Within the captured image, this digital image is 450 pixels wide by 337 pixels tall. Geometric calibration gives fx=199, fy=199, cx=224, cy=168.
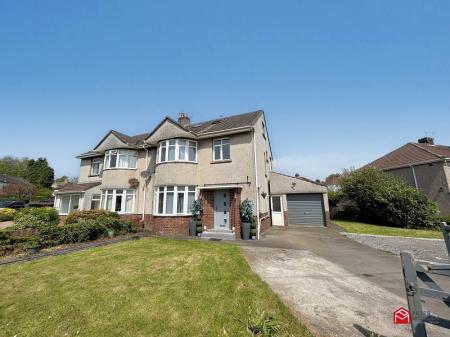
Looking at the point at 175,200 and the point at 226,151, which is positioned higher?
the point at 226,151

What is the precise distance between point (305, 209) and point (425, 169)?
14271 millimetres

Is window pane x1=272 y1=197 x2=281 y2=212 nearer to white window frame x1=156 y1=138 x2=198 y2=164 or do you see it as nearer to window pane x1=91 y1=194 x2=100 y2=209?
white window frame x1=156 y1=138 x2=198 y2=164

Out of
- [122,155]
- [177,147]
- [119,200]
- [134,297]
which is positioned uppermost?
[122,155]

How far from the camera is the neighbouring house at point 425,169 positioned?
62.8 feet

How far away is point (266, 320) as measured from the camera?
3.99 metres

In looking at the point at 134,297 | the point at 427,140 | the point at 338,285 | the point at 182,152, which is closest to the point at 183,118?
the point at 182,152

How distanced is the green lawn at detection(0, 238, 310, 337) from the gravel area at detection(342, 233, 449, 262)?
8152 mm

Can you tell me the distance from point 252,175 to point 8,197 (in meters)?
51.6

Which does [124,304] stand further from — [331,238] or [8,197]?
[8,197]

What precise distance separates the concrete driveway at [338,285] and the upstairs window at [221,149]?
6.52m

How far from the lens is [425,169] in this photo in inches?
823

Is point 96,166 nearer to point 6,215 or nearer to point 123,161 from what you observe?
point 123,161

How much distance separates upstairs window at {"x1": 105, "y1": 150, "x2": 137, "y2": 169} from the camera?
56.9 ft

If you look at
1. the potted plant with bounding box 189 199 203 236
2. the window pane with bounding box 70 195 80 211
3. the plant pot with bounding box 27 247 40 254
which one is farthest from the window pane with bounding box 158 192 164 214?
the window pane with bounding box 70 195 80 211
